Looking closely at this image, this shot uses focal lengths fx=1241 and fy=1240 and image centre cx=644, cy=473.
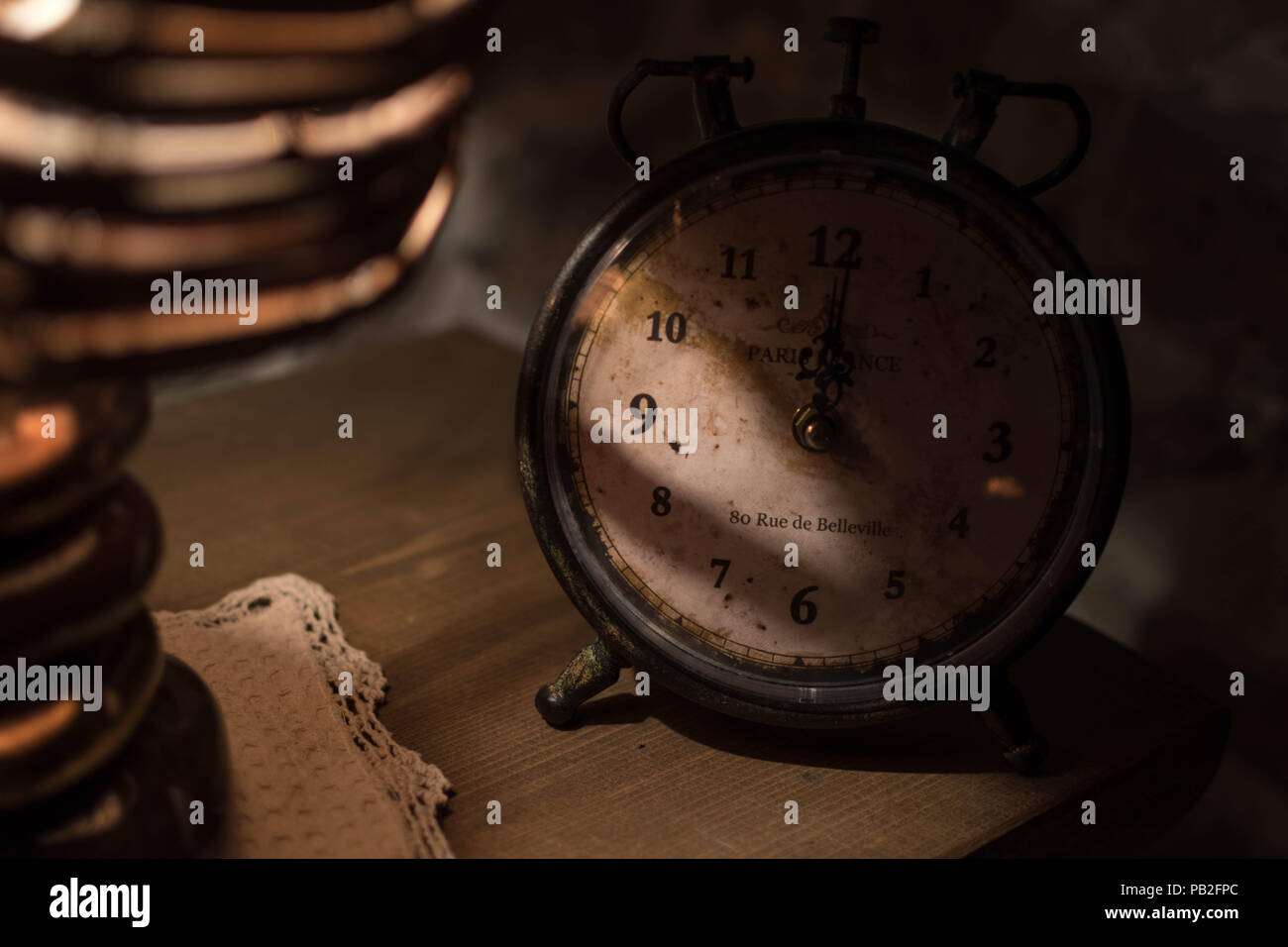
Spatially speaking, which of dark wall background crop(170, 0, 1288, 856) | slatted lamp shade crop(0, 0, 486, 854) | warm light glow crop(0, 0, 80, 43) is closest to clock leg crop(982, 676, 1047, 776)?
dark wall background crop(170, 0, 1288, 856)

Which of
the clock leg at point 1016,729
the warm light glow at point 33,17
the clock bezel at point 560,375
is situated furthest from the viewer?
the clock leg at point 1016,729

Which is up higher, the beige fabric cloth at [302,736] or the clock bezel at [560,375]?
the clock bezel at [560,375]

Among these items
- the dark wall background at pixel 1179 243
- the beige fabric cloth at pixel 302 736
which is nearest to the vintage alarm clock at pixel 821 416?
the beige fabric cloth at pixel 302 736

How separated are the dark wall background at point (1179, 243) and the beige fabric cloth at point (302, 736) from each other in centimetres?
96

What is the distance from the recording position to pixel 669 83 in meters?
1.86

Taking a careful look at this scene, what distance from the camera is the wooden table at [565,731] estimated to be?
42.8 inches

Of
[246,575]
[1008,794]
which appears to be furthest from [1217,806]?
[246,575]

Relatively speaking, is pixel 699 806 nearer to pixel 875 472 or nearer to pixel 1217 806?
pixel 875 472

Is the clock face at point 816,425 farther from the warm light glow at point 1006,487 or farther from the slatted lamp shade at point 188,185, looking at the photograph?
the slatted lamp shade at point 188,185

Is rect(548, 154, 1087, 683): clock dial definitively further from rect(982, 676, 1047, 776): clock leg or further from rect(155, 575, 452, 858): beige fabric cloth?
rect(155, 575, 452, 858): beige fabric cloth

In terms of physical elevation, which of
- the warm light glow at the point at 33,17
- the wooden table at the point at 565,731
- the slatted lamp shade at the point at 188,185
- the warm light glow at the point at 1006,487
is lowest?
the wooden table at the point at 565,731

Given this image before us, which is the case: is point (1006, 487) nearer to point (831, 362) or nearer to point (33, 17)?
point (831, 362)

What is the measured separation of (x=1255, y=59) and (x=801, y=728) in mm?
882
